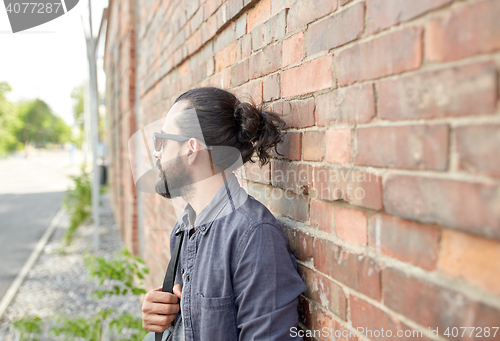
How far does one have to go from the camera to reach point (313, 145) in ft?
3.66

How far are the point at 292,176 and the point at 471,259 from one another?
68 cm

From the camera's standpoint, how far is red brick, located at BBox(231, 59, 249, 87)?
5.08 feet

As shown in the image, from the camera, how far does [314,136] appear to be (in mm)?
1106

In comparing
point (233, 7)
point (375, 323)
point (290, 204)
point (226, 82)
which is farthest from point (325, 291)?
point (233, 7)

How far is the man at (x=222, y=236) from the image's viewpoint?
3.42ft

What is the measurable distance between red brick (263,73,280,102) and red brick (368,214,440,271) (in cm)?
65

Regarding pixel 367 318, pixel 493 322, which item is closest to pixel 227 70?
pixel 367 318

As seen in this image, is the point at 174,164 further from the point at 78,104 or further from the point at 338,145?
the point at 78,104

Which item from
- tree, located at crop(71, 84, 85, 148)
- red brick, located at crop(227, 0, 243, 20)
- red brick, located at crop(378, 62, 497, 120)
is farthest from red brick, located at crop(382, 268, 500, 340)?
tree, located at crop(71, 84, 85, 148)

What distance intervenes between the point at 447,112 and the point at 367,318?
0.56 metres

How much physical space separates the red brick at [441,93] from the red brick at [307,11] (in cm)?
34

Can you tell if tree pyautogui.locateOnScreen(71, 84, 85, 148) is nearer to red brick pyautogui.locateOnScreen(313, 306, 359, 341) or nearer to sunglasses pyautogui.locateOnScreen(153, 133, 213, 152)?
sunglasses pyautogui.locateOnScreen(153, 133, 213, 152)

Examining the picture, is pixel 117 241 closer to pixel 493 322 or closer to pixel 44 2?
pixel 44 2

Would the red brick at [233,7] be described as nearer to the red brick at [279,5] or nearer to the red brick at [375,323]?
the red brick at [279,5]
